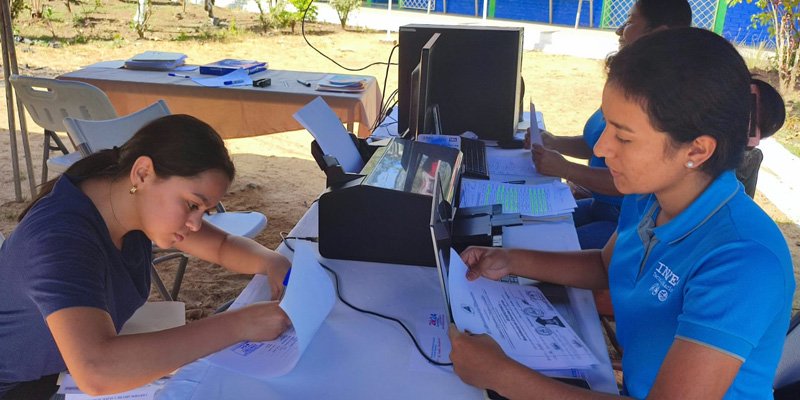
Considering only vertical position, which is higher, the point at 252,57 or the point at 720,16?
the point at 720,16

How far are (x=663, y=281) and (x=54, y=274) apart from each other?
1067 millimetres

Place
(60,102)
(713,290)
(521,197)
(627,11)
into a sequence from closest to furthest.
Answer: (713,290)
(521,197)
(60,102)
(627,11)

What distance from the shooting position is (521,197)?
212 cm

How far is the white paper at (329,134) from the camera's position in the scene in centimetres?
174

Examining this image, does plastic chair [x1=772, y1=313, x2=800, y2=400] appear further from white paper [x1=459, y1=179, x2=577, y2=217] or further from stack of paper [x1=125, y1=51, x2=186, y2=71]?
stack of paper [x1=125, y1=51, x2=186, y2=71]

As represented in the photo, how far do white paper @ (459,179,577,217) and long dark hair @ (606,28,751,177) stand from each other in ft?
3.03

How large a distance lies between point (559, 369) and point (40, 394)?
1.12 meters

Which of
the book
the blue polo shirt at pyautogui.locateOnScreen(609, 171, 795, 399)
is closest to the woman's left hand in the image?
the blue polo shirt at pyautogui.locateOnScreen(609, 171, 795, 399)

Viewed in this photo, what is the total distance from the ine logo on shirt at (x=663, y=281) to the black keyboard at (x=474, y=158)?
1160 mm

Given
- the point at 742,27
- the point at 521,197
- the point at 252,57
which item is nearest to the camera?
the point at 521,197

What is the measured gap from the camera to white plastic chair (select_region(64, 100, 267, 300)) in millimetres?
2787

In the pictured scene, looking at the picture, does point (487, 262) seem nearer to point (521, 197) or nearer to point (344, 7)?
point (521, 197)

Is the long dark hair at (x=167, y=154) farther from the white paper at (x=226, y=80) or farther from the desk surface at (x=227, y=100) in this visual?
the white paper at (x=226, y=80)

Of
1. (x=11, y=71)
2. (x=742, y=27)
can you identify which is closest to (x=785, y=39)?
(x=742, y=27)
